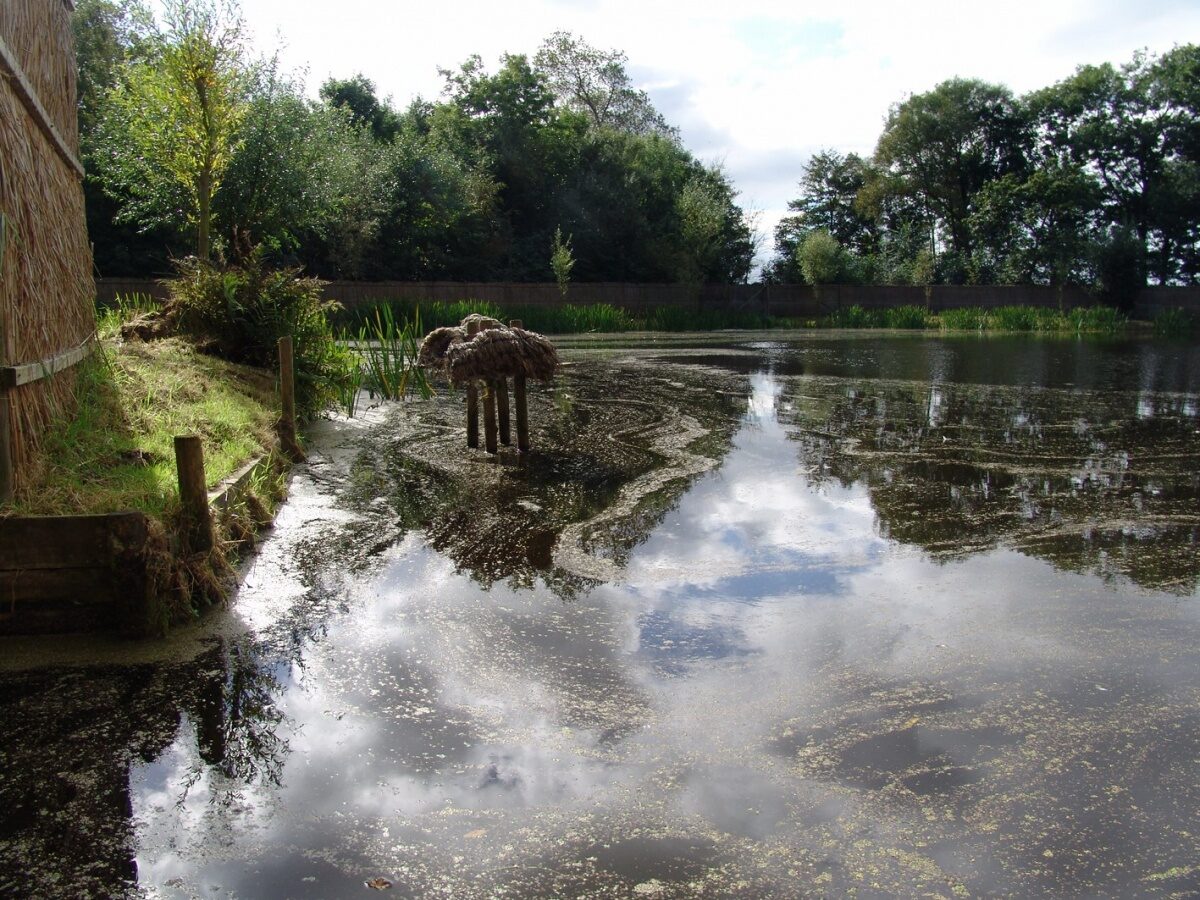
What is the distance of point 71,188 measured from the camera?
6.51 metres

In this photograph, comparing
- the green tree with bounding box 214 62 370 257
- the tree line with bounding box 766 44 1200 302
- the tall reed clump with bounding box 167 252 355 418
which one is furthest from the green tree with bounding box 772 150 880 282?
the tall reed clump with bounding box 167 252 355 418

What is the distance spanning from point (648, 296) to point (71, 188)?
91.6ft

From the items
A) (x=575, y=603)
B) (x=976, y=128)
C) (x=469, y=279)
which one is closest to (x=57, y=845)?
(x=575, y=603)

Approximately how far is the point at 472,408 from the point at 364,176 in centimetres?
2212

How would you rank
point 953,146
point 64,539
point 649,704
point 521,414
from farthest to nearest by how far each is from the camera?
1. point 953,146
2. point 521,414
3. point 64,539
4. point 649,704

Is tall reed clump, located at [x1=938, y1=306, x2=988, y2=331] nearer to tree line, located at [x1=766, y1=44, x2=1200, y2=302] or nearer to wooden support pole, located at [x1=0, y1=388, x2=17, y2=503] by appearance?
tree line, located at [x1=766, y1=44, x2=1200, y2=302]

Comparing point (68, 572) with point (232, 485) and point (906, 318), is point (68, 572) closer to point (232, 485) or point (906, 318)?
point (232, 485)

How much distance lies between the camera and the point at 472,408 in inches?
338

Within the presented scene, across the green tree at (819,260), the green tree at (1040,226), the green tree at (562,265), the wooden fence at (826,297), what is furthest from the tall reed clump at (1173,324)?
the green tree at (562,265)

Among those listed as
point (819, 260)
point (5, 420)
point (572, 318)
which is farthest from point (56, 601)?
point (819, 260)

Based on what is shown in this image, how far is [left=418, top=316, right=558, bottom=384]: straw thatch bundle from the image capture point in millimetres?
7852

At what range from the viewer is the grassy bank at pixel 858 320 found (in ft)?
92.4

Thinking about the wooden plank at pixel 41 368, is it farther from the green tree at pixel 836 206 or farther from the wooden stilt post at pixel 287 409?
the green tree at pixel 836 206

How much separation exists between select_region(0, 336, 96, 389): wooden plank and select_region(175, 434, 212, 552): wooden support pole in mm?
728
